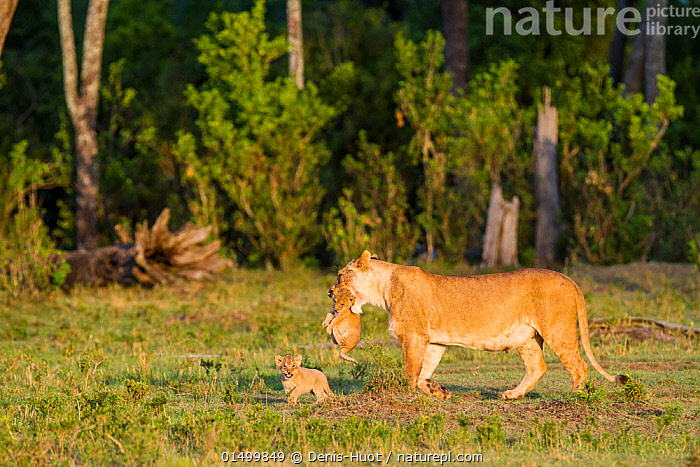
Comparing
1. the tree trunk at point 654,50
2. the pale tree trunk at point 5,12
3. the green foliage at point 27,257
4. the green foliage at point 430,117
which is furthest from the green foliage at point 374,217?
the pale tree trunk at point 5,12

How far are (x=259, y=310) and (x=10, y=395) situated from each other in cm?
567

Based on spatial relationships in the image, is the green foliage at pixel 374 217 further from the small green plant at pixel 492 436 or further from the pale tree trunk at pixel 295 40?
the small green plant at pixel 492 436

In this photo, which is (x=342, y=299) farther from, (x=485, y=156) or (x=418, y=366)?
(x=485, y=156)

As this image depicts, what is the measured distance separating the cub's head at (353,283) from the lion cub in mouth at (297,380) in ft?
2.14

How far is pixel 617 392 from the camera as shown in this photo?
7352 mm

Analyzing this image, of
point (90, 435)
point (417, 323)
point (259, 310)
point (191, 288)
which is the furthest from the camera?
point (191, 288)

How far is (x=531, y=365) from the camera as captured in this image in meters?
7.42

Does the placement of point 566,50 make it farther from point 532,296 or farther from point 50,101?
point 532,296

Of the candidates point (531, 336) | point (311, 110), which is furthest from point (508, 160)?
point (531, 336)

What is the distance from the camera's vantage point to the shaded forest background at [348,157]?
18.2 m

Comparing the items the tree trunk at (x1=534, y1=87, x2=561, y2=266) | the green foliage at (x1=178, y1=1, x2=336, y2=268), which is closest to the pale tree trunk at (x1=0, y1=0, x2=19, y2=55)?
the green foliage at (x1=178, y1=1, x2=336, y2=268)

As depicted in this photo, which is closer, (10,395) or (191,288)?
(10,395)

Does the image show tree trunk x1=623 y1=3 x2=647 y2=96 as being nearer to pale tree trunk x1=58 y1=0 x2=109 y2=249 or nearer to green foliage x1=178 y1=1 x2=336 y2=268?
green foliage x1=178 y1=1 x2=336 y2=268

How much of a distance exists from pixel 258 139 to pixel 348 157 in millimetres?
2149
